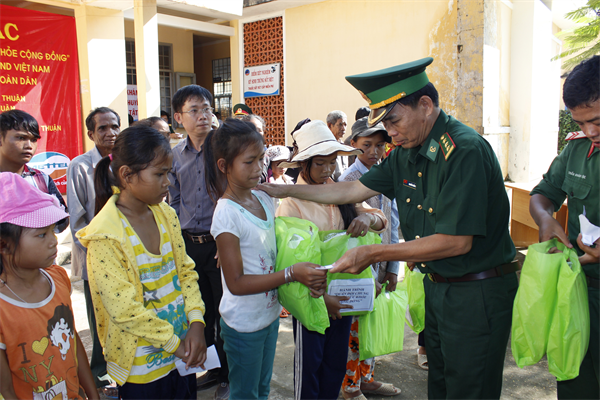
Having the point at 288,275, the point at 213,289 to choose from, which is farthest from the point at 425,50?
the point at 288,275

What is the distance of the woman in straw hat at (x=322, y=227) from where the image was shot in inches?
92.0

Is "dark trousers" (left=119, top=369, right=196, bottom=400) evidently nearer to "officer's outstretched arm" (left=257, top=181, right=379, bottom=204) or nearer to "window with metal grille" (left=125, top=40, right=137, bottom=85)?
"officer's outstretched arm" (left=257, top=181, right=379, bottom=204)

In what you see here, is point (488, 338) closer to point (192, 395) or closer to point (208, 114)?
point (192, 395)

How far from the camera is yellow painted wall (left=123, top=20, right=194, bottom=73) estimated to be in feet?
35.8

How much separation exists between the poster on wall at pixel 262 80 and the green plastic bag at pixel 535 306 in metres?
8.53

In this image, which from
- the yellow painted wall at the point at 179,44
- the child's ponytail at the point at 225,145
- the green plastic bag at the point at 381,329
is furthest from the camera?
the yellow painted wall at the point at 179,44

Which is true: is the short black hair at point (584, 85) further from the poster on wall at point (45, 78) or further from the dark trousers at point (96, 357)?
the poster on wall at point (45, 78)

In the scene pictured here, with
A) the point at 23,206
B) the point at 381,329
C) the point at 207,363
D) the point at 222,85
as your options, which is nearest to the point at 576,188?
the point at 381,329

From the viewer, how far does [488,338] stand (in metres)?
1.91

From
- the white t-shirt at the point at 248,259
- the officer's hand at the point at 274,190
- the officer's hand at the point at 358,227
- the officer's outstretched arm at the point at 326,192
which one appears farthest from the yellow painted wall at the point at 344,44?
the white t-shirt at the point at 248,259

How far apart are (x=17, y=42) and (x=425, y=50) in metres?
6.59

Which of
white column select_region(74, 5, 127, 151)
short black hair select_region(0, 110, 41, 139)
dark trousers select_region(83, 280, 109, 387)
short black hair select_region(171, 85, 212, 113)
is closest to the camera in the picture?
short black hair select_region(0, 110, 41, 139)

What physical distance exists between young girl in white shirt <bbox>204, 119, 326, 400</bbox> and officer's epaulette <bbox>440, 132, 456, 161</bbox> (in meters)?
0.79

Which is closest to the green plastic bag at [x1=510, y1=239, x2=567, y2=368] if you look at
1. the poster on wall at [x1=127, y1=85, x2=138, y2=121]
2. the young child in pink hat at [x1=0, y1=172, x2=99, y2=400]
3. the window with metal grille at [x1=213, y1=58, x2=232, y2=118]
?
the young child in pink hat at [x1=0, y1=172, x2=99, y2=400]
